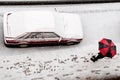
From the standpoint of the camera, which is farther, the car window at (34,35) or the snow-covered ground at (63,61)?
the car window at (34,35)

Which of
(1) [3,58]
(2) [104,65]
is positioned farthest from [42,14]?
(2) [104,65]

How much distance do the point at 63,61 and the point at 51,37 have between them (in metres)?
1.20

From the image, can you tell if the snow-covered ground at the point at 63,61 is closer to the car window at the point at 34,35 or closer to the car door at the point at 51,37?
the car door at the point at 51,37

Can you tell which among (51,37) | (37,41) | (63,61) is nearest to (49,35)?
(51,37)

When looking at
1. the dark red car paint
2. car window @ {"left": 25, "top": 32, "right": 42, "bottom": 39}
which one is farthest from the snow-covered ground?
car window @ {"left": 25, "top": 32, "right": 42, "bottom": 39}

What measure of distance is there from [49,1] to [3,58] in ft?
14.0

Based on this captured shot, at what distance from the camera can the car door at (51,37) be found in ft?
48.7

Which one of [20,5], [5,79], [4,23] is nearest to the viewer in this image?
[5,79]

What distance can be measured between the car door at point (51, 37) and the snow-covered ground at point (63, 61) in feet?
1.43

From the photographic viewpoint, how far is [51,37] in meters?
14.9

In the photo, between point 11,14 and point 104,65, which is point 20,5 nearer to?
point 11,14

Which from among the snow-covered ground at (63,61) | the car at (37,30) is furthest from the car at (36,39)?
the snow-covered ground at (63,61)

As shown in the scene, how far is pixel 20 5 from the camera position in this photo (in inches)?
661

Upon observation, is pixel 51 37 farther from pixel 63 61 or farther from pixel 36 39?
pixel 63 61
